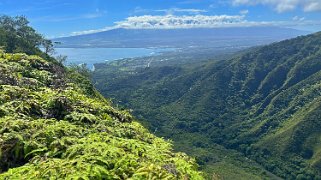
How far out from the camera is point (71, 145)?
1009 cm

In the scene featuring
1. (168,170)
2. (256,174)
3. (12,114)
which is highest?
(12,114)

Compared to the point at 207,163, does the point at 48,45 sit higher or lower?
higher

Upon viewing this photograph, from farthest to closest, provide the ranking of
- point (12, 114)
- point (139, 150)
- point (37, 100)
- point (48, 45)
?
point (48, 45)
point (37, 100)
point (12, 114)
point (139, 150)

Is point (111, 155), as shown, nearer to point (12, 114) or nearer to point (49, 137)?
point (49, 137)

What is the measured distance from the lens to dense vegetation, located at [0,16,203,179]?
8.66 metres

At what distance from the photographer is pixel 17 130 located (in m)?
10.7

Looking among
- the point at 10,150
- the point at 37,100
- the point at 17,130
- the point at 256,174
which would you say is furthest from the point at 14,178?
the point at 256,174

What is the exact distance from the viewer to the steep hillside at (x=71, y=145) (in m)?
8.66

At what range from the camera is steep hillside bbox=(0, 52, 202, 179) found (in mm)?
8664

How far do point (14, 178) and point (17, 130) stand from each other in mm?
2629

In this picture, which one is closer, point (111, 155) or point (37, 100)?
point (111, 155)

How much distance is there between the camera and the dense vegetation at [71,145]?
866cm

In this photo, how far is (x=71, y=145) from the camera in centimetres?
1009

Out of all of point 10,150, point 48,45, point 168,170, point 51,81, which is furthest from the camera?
point 48,45
